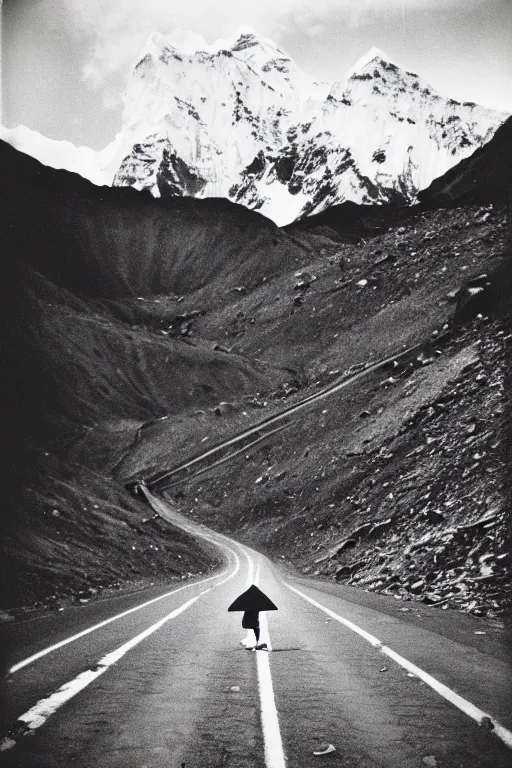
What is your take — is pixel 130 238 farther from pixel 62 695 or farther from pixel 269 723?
pixel 269 723

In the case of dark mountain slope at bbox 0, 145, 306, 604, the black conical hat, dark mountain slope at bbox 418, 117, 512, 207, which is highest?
dark mountain slope at bbox 418, 117, 512, 207

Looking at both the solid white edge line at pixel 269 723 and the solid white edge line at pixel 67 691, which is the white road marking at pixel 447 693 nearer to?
the solid white edge line at pixel 269 723

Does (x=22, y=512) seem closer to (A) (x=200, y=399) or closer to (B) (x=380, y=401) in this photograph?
(B) (x=380, y=401)

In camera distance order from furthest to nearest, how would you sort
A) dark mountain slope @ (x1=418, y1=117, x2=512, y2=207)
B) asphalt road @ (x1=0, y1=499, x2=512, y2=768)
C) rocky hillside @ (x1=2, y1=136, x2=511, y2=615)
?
dark mountain slope @ (x1=418, y1=117, x2=512, y2=207) → rocky hillside @ (x1=2, y1=136, x2=511, y2=615) → asphalt road @ (x1=0, y1=499, x2=512, y2=768)

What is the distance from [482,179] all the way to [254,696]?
13775 cm

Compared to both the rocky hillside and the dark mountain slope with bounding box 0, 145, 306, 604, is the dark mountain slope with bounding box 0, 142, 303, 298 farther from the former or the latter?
the rocky hillside

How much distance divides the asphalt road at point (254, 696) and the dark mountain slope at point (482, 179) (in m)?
108

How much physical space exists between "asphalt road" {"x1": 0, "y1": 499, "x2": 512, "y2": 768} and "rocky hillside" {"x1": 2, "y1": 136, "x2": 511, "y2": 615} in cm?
494

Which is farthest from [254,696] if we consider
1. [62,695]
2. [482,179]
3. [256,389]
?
[482,179]

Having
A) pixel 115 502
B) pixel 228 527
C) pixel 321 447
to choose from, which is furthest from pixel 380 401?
pixel 115 502

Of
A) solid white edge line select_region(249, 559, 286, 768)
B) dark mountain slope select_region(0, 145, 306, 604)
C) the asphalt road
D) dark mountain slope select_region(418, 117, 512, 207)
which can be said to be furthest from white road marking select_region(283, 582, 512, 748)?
dark mountain slope select_region(418, 117, 512, 207)

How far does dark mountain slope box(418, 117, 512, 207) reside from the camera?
116106 millimetres

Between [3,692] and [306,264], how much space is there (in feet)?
375

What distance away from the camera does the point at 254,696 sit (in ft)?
19.3
